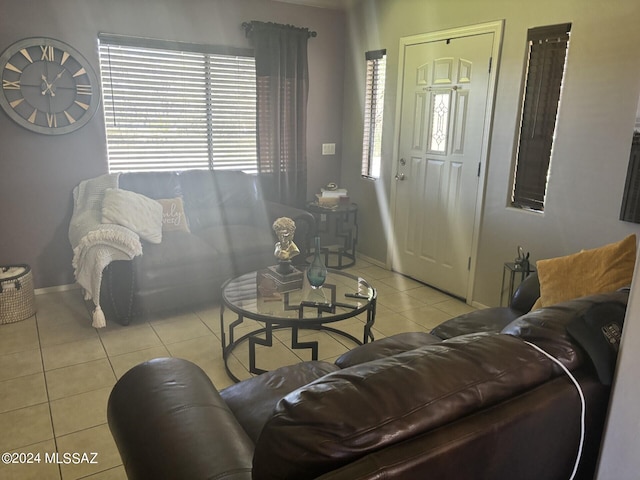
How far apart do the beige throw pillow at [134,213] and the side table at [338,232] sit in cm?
164

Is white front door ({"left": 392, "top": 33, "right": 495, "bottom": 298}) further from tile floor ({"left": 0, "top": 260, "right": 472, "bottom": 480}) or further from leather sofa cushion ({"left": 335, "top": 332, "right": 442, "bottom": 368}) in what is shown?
leather sofa cushion ({"left": 335, "top": 332, "right": 442, "bottom": 368})

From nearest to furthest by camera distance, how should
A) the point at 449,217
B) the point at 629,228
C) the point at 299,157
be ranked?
the point at 629,228 < the point at 449,217 < the point at 299,157

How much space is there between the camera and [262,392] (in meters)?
1.76

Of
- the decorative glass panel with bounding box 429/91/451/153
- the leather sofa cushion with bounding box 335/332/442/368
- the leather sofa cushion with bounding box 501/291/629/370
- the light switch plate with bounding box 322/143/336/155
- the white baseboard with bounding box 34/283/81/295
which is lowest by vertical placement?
the white baseboard with bounding box 34/283/81/295

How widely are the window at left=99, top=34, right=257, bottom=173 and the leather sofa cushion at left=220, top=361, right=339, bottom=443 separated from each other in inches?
114

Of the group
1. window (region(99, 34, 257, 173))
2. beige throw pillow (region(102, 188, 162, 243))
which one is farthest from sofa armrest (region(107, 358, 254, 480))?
window (region(99, 34, 257, 173))

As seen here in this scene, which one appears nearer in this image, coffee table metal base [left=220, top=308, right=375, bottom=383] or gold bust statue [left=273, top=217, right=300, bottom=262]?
coffee table metal base [left=220, top=308, right=375, bottom=383]

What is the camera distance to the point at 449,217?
402 centimetres

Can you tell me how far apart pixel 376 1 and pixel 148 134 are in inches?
95.2

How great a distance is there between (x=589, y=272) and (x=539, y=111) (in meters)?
1.53

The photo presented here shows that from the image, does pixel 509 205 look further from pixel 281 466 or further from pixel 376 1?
pixel 281 466

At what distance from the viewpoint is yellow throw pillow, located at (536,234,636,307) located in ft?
6.51

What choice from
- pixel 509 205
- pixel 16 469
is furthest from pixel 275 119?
pixel 16 469

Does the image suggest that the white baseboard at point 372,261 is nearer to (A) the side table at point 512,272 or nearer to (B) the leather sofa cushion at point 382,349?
(A) the side table at point 512,272
